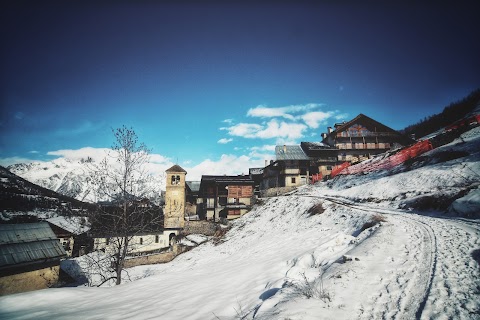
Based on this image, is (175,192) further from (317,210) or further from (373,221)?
(373,221)

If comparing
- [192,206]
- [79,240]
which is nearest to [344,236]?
[79,240]

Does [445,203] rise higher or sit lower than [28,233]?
higher

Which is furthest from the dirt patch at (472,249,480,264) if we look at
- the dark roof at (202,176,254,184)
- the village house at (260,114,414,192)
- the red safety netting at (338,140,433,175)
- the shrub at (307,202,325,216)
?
the village house at (260,114,414,192)

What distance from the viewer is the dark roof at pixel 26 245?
14.2 meters

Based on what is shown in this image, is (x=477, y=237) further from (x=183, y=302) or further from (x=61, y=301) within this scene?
(x=61, y=301)

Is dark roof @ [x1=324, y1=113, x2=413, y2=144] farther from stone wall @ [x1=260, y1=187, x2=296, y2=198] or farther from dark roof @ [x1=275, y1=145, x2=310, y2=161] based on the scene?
stone wall @ [x1=260, y1=187, x2=296, y2=198]

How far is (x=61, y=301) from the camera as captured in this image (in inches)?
243

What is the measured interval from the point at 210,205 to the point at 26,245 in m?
30.1

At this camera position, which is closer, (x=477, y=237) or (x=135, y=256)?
(x=477, y=237)

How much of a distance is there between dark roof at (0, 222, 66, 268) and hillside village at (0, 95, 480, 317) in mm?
49

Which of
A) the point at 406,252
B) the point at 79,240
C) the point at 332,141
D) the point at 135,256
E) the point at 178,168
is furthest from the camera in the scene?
the point at 332,141

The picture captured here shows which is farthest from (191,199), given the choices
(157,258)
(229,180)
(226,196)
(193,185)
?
(157,258)

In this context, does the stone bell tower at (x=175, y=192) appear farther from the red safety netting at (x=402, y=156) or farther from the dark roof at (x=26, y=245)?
the red safety netting at (x=402, y=156)

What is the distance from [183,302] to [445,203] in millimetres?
15433
